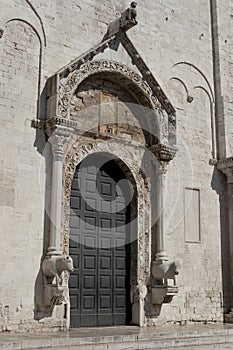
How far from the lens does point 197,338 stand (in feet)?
28.0

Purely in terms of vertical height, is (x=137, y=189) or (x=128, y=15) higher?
(x=128, y=15)

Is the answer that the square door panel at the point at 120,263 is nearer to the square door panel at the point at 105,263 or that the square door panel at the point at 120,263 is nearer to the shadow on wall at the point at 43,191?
the square door panel at the point at 105,263

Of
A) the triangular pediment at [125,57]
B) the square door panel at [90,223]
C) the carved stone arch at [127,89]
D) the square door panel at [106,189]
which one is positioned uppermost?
the triangular pediment at [125,57]

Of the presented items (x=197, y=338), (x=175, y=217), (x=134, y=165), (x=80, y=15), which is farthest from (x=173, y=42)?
(x=197, y=338)

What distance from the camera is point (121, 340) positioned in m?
7.74

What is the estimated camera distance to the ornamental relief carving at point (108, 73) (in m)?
9.45

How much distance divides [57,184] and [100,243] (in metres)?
1.70

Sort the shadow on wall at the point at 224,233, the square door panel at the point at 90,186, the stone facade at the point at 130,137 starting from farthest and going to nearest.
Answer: the shadow on wall at the point at 224,233, the square door panel at the point at 90,186, the stone facade at the point at 130,137

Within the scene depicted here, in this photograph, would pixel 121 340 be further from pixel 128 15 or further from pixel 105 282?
pixel 128 15

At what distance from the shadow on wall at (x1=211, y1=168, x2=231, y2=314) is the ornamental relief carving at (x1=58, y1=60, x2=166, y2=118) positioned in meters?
2.38

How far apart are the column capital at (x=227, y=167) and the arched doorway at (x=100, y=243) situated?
2.72 m

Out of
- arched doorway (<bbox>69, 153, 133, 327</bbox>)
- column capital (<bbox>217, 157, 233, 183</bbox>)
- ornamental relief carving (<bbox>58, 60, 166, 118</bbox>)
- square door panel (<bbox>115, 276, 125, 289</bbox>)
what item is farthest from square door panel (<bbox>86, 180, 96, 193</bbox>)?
column capital (<bbox>217, 157, 233, 183</bbox>)

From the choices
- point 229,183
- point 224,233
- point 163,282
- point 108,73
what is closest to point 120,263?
point 163,282

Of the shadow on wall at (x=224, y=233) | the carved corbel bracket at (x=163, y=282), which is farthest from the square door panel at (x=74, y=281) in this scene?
the shadow on wall at (x=224, y=233)
